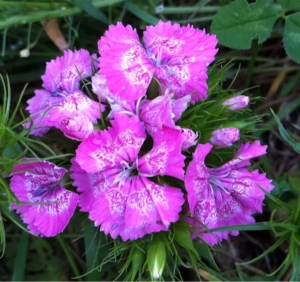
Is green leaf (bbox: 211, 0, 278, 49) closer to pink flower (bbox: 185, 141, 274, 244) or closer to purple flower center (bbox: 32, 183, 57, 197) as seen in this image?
pink flower (bbox: 185, 141, 274, 244)

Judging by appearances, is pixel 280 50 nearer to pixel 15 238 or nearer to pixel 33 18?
pixel 33 18

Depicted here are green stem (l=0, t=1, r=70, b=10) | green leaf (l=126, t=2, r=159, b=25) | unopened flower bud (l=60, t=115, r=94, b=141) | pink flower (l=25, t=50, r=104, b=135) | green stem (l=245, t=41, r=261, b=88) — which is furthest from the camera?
green stem (l=245, t=41, r=261, b=88)

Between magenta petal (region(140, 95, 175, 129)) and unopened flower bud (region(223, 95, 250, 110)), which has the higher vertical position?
magenta petal (region(140, 95, 175, 129))

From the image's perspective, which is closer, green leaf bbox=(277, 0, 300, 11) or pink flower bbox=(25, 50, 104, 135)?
pink flower bbox=(25, 50, 104, 135)

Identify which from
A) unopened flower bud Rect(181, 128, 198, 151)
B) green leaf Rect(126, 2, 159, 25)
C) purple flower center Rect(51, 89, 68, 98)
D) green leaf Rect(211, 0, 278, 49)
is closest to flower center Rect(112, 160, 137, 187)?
unopened flower bud Rect(181, 128, 198, 151)

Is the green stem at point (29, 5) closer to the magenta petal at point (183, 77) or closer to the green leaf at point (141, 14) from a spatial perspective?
the green leaf at point (141, 14)

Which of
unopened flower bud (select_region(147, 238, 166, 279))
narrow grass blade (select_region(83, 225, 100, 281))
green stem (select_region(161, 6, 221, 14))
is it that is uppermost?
green stem (select_region(161, 6, 221, 14))

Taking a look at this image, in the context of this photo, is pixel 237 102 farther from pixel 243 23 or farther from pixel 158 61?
pixel 243 23
